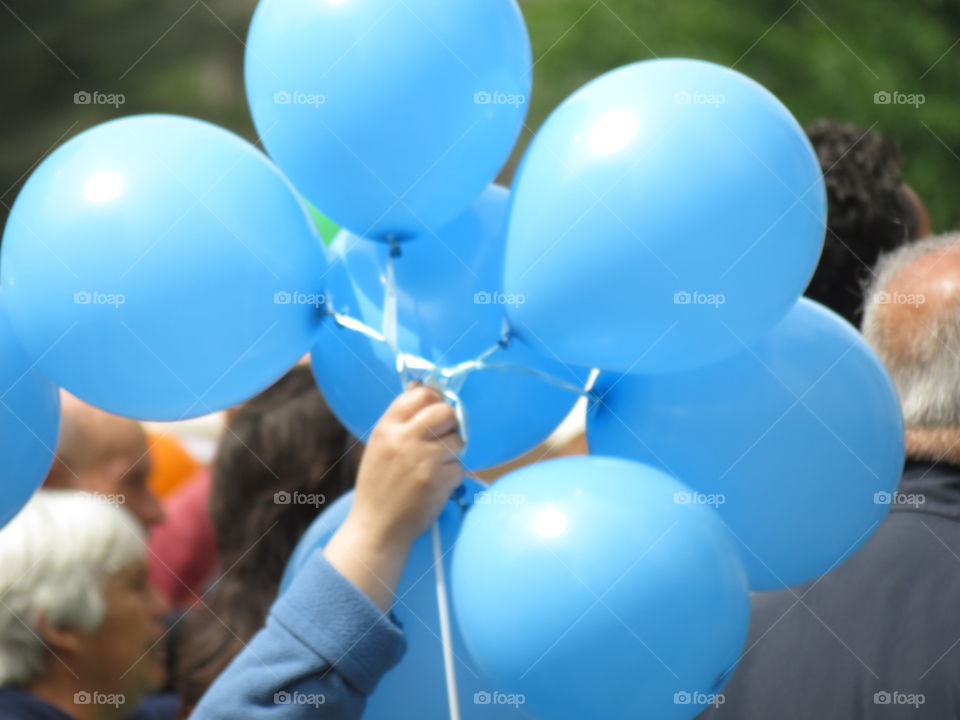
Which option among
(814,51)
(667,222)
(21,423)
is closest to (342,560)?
(21,423)

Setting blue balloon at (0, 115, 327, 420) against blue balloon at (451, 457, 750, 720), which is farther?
blue balloon at (0, 115, 327, 420)

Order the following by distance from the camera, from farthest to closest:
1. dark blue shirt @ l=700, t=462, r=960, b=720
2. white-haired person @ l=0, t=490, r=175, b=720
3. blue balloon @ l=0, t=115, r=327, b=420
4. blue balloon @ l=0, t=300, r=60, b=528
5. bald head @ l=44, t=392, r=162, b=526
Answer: bald head @ l=44, t=392, r=162, b=526
white-haired person @ l=0, t=490, r=175, b=720
dark blue shirt @ l=700, t=462, r=960, b=720
blue balloon @ l=0, t=300, r=60, b=528
blue balloon @ l=0, t=115, r=327, b=420

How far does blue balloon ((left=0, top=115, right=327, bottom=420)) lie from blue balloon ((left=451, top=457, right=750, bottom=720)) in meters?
0.44

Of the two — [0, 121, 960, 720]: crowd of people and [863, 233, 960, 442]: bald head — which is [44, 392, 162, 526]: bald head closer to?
[0, 121, 960, 720]: crowd of people

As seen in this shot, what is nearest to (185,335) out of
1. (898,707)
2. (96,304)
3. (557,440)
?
(96,304)

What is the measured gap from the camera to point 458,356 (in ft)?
5.52

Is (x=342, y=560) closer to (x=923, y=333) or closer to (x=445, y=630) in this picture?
(x=445, y=630)

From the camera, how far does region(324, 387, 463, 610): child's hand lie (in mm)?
1560

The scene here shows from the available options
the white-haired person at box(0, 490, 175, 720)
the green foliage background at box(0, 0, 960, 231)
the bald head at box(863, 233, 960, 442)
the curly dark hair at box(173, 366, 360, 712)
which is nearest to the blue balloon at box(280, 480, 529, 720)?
the bald head at box(863, 233, 960, 442)

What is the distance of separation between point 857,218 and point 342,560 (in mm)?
1849

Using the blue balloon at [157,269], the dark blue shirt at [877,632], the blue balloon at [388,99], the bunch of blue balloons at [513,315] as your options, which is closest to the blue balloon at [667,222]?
the bunch of blue balloons at [513,315]

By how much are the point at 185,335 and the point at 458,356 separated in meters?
0.37

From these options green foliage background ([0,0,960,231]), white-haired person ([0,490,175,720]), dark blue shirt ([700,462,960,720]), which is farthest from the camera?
green foliage background ([0,0,960,231])

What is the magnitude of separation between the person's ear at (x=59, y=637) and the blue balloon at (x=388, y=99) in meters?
1.26
